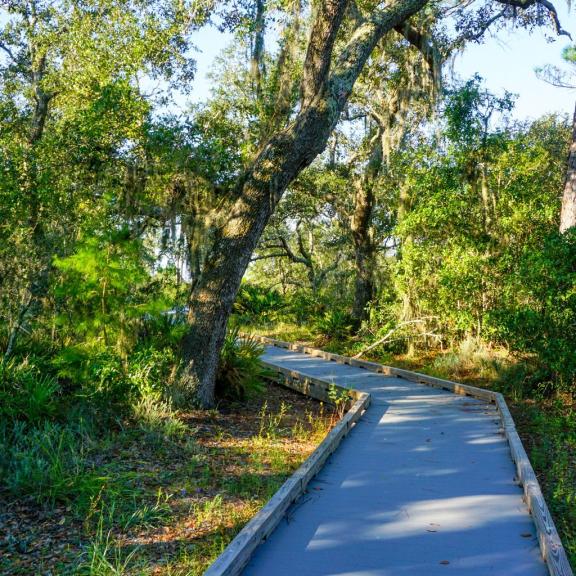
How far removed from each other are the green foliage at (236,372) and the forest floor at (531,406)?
4119mm

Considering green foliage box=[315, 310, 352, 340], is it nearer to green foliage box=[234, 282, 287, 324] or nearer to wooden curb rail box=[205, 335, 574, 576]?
green foliage box=[234, 282, 287, 324]

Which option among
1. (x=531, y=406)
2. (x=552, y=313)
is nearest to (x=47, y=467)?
(x=531, y=406)

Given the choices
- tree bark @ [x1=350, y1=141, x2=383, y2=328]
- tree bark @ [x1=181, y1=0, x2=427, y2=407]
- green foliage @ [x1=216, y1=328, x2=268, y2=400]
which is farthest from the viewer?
tree bark @ [x1=350, y1=141, x2=383, y2=328]

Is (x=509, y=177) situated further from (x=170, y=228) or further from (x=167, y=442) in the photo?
(x=167, y=442)

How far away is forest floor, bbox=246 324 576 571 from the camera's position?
577cm

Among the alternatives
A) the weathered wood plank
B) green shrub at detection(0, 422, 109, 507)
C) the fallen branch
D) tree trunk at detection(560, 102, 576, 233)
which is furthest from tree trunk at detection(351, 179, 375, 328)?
green shrub at detection(0, 422, 109, 507)

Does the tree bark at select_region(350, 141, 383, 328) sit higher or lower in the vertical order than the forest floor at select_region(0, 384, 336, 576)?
higher

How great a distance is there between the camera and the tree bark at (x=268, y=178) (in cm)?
875

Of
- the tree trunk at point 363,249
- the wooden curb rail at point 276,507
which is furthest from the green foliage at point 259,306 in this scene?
the wooden curb rail at point 276,507

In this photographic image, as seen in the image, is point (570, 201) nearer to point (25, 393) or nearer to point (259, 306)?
point (25, 393)

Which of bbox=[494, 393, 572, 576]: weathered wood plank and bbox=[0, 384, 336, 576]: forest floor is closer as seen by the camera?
bbox=[494, 393, 572, 576]: weathered wood plank

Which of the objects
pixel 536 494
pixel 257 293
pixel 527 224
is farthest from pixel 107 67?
pixel 257 293

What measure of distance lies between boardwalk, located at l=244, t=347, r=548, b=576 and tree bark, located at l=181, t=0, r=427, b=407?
8.10 ft

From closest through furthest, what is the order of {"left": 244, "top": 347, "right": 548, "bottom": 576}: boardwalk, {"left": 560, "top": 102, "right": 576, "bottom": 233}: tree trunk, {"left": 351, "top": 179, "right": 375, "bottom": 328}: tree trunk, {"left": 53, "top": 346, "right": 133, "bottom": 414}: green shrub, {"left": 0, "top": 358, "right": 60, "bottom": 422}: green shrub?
{"left": 244, "top": 347, "right": 548, "bottom": 576}: boardwalk
{"left": 0, "top": 358, "right": 60, "bottom": 422}: green shrub
{"left": 53, "top": 346, "right": 133, "bottom": 414}: green shrub
{"left": 560, "top": 102, "right": 576, "bottom": 233}: tree trunk
{"left": 351, "top": 179, "right": 375, "bottom": 328}: tree trunk
